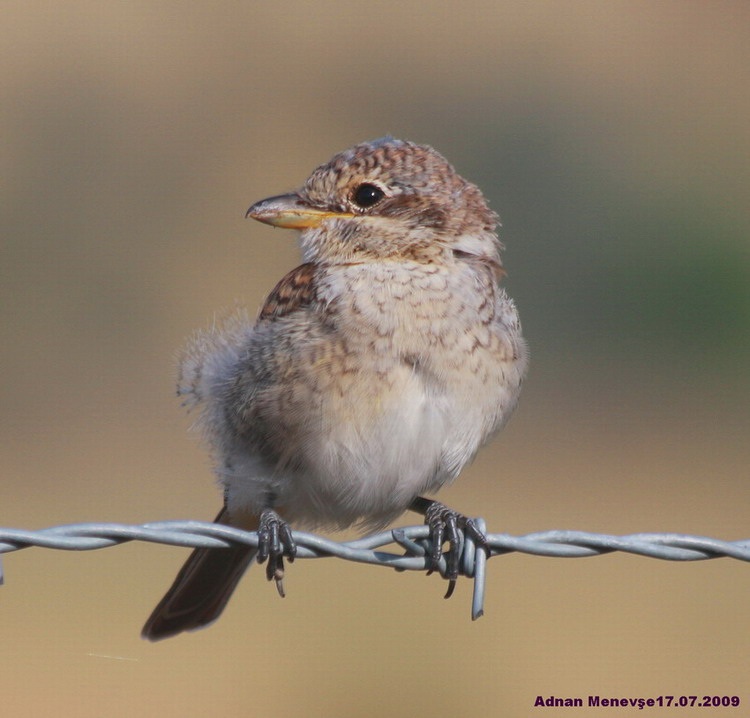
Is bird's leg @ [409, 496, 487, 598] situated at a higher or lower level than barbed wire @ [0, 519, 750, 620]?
lower

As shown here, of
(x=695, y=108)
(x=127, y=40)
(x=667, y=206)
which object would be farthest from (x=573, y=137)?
(x=127, y=40)

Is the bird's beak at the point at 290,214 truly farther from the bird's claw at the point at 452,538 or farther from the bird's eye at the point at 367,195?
the bird's claw at the point at 452,538

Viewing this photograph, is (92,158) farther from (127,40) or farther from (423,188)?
(423,188)

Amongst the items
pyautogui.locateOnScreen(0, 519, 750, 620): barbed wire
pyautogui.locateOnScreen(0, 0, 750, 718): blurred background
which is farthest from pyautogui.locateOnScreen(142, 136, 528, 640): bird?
pyautogui.locateOnScreen(0, 0, 750, 718): blurred background

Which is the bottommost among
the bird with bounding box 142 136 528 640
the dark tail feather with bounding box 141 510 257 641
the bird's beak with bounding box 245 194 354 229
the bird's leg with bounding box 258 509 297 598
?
the dark tail feather with bounding box 141 510 257 641

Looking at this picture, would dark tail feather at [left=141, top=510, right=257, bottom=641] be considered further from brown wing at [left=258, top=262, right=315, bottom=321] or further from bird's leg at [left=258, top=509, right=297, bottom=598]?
brown wing at [left=258, top=262, right=315, bottom=321]

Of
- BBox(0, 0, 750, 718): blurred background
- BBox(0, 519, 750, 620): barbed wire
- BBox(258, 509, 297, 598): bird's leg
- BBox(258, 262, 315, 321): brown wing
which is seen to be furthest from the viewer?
BBox(0, 0, 750, 718): blurred background
